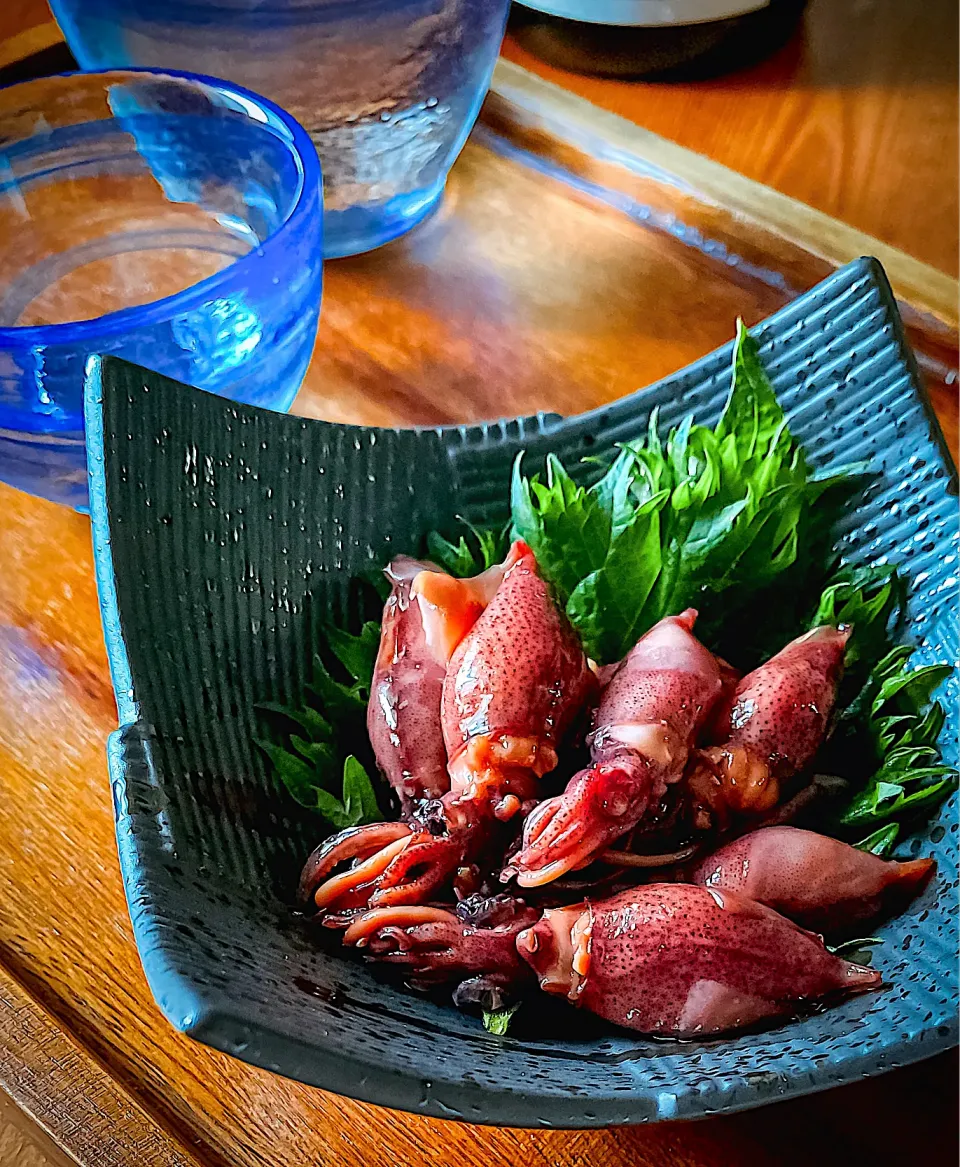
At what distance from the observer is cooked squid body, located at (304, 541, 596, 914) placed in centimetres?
64

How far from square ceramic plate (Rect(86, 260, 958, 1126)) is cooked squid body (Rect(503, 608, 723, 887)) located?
0.31ft

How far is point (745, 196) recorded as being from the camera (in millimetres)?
1259

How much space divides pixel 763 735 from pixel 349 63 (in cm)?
79

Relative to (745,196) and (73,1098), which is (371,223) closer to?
(745,196)

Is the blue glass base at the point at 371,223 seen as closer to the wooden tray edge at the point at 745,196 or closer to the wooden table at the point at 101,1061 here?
the wooden tray edge at the point at 745,196

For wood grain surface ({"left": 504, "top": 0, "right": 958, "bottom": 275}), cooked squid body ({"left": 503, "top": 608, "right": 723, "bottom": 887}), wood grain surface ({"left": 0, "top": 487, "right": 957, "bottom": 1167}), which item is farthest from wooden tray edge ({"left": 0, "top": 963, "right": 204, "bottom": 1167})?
wood grain surface ({"left": 504, "top": 0, "right": 958, "bottom": 275})

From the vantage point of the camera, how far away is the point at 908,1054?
54 centimetres

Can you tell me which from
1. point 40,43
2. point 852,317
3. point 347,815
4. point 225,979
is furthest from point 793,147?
point 225,979

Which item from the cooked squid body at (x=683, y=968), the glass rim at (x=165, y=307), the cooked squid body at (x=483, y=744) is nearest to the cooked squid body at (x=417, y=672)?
the cooked squid body at (x=483, y=744)

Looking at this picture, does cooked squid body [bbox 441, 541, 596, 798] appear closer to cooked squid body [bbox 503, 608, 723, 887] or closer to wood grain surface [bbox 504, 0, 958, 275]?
cooked squid body [bbox 503, 608, 723, 887]

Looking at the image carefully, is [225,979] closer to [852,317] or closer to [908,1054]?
[908,1054]

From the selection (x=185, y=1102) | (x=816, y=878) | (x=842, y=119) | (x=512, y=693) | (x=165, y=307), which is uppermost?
(x=842, y=119)

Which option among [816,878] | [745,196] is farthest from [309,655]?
[745,196]

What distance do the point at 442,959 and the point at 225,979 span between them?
13 centimetres
